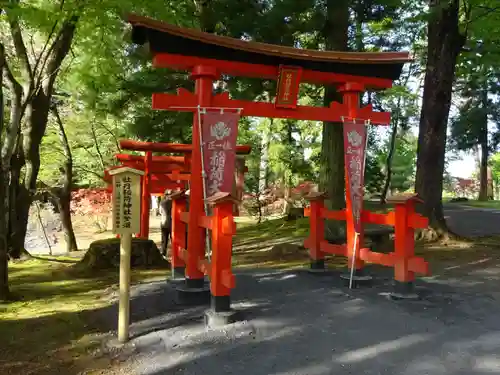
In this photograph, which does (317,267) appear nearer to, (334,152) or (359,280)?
(359,280)

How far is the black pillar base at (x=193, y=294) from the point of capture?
18.0 ft

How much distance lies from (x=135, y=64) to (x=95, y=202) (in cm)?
930

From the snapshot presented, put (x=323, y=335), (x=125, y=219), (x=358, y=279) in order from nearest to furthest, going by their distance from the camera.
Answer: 1. (x=323, y=335)
2. (x=125, y=219)
3. (x=358, y=279)

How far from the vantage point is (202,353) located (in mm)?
3930

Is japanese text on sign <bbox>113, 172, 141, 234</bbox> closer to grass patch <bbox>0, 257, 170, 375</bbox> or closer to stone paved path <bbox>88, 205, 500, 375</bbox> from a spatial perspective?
stone paved path <bbox>88, 205, 500, 375</bbox>

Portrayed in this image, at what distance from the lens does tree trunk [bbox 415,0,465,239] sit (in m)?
9.93

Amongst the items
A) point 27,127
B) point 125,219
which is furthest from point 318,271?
point 27,127

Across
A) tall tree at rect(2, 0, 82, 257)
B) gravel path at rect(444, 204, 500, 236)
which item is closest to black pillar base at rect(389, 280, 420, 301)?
Result: gravel path at rect(444, 204, 500, 236)

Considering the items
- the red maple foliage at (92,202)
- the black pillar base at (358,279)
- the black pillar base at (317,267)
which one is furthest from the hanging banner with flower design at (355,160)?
the red maple foliage at (92,202)

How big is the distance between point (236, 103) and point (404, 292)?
3.06 metres

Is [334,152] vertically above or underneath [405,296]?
above

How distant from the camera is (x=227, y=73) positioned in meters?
5.78

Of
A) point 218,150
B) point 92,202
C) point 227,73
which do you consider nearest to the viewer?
point 218,150

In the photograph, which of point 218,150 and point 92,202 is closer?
point 218,150
